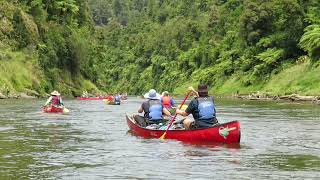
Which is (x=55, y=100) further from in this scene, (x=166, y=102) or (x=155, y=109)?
(x=155, y=109)

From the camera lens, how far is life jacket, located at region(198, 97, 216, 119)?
19.0m

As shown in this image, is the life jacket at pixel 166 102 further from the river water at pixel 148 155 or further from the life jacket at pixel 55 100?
the life jacket at pixel 55 100

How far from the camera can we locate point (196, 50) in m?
106

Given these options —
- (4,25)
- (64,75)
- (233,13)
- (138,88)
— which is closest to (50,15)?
(64,75)

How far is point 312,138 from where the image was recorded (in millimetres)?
20172

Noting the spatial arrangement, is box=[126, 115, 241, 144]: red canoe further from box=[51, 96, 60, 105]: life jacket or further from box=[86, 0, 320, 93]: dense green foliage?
box=[86, 0, 320, 93]: dense green foliage

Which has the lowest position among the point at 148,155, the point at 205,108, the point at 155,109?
the point at 148,155

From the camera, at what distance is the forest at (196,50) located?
63875 millimetres

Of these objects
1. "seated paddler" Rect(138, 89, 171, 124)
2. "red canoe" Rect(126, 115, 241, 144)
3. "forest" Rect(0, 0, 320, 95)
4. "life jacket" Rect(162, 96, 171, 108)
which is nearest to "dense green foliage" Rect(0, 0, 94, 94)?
"forest" Rect(0, 0, 320, 95)

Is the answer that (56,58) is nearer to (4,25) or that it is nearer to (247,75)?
(4,25)

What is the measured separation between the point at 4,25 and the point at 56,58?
10.2 metres

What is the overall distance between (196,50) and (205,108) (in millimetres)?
87791

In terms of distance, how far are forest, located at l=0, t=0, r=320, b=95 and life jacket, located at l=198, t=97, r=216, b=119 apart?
34.7 metres

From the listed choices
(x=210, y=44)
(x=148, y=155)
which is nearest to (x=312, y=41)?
(x=148, y=155)
